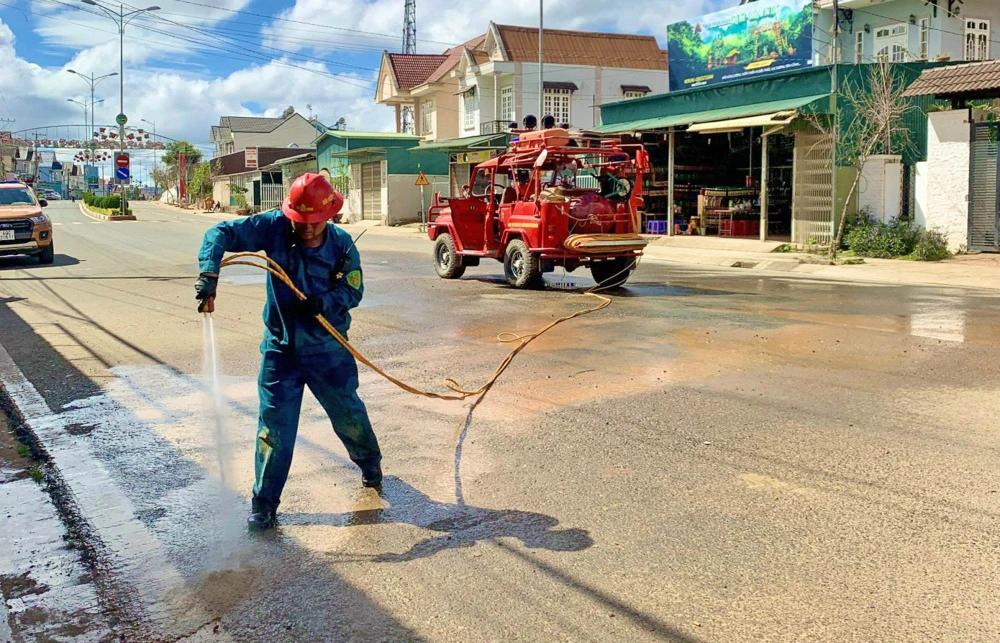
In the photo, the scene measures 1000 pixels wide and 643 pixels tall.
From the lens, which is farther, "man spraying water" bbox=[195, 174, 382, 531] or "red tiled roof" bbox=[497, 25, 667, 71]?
"red tiled roof" bbox=[497, 25, 667, 71]

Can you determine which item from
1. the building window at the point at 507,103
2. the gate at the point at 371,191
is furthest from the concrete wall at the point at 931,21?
the gate at the point at 371,191

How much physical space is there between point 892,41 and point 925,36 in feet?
4.05

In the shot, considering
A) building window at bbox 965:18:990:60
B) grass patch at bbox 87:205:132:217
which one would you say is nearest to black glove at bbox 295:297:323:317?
building window at bbox 965:18:990:60

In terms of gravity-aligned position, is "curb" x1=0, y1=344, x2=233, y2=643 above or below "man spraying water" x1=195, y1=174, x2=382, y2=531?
below

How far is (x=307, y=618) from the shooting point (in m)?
3.68

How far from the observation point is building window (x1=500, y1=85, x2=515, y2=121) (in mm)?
46562

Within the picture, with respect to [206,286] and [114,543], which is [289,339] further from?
[114,543]

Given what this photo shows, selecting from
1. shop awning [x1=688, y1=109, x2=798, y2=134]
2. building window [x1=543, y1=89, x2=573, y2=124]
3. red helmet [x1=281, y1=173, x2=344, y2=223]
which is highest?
building window [x1=543, y1=89, x2=573, y2=124]

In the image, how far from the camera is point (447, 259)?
56.4 feet

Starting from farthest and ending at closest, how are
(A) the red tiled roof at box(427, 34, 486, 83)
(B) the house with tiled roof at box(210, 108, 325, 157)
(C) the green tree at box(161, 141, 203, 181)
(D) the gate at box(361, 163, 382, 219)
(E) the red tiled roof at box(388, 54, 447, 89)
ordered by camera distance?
(C) the green tree at box(161, 141, 203, 181)
(B) the house with tiled roof at box(210, 108, 325, 157)
(E) the red tiled roof at box(388, 54, 447, 89)
(A) the red tiled roof at box(427, 34, 486, 83)
(D) the gate at box(361, 163, 382, 219)

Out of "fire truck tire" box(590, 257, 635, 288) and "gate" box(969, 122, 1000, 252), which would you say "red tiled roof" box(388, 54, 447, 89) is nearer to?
"gate" box(969, 122, 1000, 252)

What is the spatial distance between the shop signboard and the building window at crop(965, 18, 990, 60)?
19.6 ft

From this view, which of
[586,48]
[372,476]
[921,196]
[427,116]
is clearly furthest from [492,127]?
[372,476]

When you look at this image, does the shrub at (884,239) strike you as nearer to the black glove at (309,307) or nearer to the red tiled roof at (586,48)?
the black glove at (309,307)
